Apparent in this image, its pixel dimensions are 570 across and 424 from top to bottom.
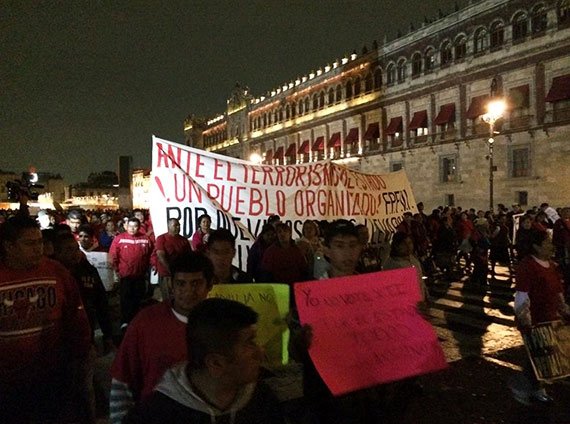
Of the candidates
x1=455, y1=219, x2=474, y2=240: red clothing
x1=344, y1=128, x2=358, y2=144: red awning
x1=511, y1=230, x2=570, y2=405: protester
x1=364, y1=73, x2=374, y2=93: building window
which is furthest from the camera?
x1=344, y1=128, x2=358, y2=144: red awning

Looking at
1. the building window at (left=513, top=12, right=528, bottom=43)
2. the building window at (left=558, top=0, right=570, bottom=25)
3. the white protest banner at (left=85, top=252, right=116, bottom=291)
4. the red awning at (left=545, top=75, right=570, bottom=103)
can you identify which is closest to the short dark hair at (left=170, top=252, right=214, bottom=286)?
the white protest banner at (left=85, top=252, right=116, bottom=291)

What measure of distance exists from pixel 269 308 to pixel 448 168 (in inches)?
1337

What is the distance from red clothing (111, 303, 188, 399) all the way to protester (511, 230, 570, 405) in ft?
A: 10.6

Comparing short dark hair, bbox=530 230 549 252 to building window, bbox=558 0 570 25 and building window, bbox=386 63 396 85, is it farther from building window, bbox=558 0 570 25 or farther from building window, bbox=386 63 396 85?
building window, bbox=386 63 396 85

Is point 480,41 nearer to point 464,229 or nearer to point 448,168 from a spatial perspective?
point 448,168

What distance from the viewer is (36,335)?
9.27 feet

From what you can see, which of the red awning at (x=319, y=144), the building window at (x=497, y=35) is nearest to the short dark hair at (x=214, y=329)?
the building window at (x=497, y=35)

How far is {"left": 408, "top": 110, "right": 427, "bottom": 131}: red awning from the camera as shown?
120 ft

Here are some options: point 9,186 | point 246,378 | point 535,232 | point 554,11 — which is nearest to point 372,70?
point 554,11

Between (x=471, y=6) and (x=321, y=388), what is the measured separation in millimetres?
35414

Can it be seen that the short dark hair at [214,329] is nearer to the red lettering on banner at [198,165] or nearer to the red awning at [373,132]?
the red lettering on banner at [198,165]

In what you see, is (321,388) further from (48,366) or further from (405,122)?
(405,122)

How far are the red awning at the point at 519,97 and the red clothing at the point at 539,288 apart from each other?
28.7m

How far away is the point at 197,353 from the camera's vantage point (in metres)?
1.55
